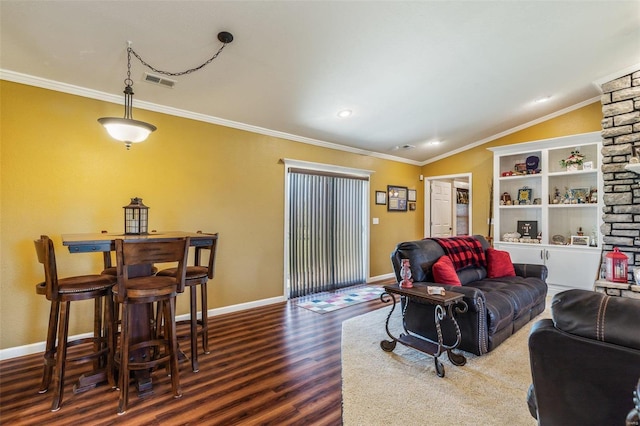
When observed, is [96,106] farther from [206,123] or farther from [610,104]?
[610,104]

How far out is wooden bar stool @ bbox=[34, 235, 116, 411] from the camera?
2.02m

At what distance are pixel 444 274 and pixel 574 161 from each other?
3370mm

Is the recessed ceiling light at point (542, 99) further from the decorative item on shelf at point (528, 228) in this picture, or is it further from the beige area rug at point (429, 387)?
the beige area rug at point (429, 387)

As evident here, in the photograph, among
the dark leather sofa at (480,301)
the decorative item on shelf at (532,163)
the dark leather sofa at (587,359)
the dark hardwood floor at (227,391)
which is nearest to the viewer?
the dark leather sofa at (587,359)

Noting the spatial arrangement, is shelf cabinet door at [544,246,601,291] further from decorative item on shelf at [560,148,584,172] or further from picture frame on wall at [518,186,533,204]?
decorative item on shelf at [560,148,584,172]

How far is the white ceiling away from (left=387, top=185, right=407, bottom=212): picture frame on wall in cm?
193

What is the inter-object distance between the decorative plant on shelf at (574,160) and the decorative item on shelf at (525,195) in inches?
24.8

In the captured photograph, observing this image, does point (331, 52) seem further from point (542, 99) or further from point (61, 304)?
point (542, 99)

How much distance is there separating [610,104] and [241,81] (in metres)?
4.67

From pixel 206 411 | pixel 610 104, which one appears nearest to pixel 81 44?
pixel 206 411

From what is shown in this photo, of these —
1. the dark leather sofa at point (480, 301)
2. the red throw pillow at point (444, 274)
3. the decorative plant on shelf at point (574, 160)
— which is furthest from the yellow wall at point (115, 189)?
the decorative plant on shelf at point (574, 160)

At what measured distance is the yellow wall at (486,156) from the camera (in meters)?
4.73

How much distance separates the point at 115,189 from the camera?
3203 mm

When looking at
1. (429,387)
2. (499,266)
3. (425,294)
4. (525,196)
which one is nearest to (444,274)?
(425,294)
